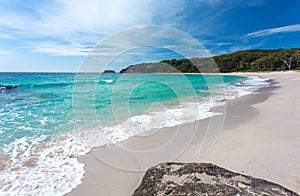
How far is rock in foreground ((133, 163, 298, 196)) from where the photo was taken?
237cm

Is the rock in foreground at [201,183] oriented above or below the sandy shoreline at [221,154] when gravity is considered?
above

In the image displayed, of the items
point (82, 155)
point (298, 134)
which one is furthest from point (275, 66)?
point (82, 155)

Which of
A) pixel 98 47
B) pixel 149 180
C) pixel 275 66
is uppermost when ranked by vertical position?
pixel 275 66

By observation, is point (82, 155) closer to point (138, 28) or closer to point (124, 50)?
point (124, 50)

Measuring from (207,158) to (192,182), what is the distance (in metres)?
1.54

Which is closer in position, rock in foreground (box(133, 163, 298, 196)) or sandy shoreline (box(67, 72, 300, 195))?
rock in foreground (box(133, 163, 298, 196))

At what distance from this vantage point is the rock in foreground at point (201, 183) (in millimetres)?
2367

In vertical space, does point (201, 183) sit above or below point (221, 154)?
above

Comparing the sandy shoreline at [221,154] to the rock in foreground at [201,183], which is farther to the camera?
the sandy shoreline at [221,154]

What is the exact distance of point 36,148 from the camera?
4.93 m

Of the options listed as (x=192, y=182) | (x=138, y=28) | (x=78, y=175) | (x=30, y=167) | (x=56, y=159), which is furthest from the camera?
(x=138, y=28)

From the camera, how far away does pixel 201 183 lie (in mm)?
2541

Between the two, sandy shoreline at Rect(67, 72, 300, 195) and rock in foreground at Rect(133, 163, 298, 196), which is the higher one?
rock in foreground at Rect(133, 163, 298, 196)

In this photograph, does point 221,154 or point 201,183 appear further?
point 221,154
